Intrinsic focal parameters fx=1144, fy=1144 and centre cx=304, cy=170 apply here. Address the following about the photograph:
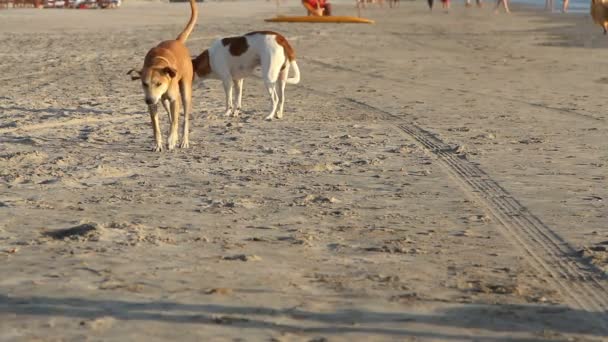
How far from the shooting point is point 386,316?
5.62 m

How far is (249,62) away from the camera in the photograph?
13805 mm

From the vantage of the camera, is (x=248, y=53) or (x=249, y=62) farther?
(x=249, y=62)

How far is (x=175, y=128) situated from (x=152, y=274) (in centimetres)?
504

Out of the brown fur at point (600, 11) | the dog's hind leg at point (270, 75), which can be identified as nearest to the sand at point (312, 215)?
the dog's hind leg at point (270, 75)

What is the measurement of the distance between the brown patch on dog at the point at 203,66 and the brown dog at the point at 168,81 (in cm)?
179

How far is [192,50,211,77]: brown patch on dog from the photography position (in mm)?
13977

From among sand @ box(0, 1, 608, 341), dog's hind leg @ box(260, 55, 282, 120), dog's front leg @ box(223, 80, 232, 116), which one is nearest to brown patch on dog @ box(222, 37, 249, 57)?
dog's hind leg @ box(260, 55, 282, 120)

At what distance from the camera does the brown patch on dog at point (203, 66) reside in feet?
45.9

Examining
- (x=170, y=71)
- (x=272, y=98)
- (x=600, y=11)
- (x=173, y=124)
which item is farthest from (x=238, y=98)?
(x=600, y=11)

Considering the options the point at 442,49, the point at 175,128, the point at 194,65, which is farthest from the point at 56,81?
the point at 442,49

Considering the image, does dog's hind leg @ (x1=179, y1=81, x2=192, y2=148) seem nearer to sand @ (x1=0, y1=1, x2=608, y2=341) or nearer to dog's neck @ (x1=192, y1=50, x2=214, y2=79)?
sand @ (x1=0, y1=1, x2=608, y2=341)

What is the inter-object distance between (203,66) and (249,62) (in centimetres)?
61

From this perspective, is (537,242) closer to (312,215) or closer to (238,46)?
(312,215)

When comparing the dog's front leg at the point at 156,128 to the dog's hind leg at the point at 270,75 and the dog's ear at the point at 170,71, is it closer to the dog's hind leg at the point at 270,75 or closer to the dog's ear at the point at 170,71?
the dog's ear at the point at 170,71
